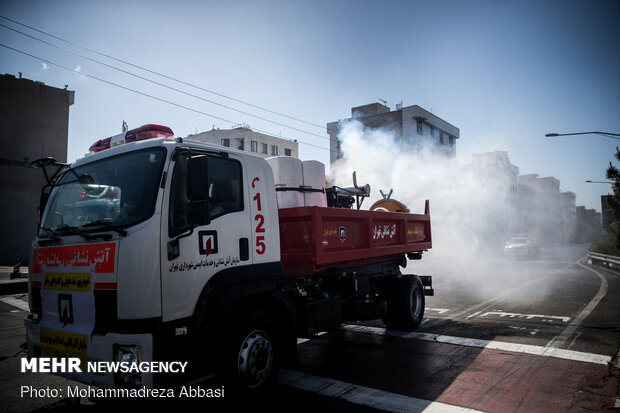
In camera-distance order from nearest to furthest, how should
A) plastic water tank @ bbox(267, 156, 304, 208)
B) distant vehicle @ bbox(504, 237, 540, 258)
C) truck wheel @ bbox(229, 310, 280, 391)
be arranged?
truck wheel @ bbox(229, 310, 280, 391), plastic water tank @ bbox(267, 156, 304, 208), distant vehicle @ bbox(504, 237, 540, 258)

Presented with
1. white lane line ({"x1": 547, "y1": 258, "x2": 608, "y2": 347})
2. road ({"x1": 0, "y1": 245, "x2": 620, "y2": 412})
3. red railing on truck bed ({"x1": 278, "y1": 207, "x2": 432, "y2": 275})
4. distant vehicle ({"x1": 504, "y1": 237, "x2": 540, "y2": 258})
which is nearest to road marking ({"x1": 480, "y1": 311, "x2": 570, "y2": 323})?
road ({"x1": 0, "y1": 245, "x2": 620, "y2": 412})

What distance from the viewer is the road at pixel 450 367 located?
4008 mm

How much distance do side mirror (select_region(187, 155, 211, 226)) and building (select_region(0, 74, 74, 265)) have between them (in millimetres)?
27069

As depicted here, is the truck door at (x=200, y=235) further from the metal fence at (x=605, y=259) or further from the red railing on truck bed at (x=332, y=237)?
the metal fence at (x=605, y=259)

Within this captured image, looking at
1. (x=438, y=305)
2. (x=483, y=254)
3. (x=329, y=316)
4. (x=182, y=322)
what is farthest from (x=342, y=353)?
(x=483, y=254)

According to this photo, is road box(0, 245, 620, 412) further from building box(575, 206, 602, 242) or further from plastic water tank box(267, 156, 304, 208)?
building box(575, 206, 602, 242)

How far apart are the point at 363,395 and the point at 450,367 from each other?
5.07 ft

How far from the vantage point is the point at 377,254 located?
6.13m

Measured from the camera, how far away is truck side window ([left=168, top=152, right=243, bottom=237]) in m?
3.38

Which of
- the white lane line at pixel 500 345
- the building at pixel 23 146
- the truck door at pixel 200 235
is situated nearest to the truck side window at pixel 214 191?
the truck door at pixel 200 235

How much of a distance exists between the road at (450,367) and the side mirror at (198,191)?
1556mm

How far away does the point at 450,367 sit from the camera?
16.6 feet

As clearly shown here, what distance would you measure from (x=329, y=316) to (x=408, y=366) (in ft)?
4.13

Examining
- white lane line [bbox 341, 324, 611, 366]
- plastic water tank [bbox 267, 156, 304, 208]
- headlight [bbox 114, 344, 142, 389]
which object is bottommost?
white lane line [bbox 341, 324, 611, 366]
